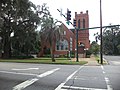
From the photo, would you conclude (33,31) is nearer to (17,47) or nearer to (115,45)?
(17,47)

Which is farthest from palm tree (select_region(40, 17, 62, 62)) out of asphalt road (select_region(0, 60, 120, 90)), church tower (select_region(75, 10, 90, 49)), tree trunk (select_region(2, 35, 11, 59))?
church tower (select_region(75, 10, 90, 49))

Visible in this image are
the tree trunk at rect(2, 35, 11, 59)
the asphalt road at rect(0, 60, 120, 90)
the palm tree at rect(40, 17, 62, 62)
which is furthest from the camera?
the tree trunk at rect(2, 35, 11, 59)

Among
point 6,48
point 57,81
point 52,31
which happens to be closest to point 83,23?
point 6,48

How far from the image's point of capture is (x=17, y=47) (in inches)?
2714

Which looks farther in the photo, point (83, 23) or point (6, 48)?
point (83, 23)

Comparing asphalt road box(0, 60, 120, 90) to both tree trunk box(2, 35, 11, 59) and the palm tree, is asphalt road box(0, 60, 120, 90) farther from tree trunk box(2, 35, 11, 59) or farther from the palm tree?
tree trunk box(2, 35, 11, 59)

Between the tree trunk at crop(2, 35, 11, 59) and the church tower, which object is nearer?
the tree trunk at crop(2, 35, 11, 59)

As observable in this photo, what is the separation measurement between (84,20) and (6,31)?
133 ft

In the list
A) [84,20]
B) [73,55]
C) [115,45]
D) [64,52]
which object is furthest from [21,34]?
[115,45]

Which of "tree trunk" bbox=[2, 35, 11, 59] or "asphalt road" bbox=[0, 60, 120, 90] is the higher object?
"tree trunk" bbox=[2, 35, 11, 59]

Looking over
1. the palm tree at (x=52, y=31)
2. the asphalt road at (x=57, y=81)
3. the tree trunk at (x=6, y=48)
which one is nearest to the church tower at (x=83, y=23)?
the tree trunk at (x=6, y=48)

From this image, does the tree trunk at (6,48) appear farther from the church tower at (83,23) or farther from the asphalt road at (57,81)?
the asphalt road at (57,81)

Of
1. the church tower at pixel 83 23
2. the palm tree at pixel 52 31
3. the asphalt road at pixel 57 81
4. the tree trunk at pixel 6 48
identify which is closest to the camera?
the asphalt road at pixel 57 81

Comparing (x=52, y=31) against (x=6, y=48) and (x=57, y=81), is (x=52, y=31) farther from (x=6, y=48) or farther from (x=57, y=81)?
(x=57, y=81)
